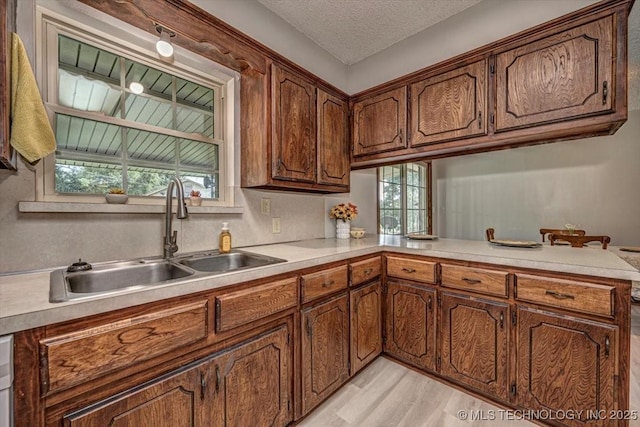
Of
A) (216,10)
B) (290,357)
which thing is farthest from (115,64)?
(290,357)

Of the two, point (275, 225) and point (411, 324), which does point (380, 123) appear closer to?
point (275, 225)

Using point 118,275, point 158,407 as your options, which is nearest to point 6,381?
point 158,407

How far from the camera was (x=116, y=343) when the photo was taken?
85 centimetres

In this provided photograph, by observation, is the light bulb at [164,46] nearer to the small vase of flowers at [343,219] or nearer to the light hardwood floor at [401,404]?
the small vase of flowers at [343,219]

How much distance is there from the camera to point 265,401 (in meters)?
1.28

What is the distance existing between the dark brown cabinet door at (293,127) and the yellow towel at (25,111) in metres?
1.07

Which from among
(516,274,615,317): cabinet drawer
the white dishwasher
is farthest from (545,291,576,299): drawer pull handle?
the white dishwasher

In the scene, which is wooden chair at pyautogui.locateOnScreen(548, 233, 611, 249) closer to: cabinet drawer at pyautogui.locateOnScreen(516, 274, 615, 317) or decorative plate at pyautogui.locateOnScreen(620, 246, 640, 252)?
decorative plate at pyautogui.locateOnScreen(620, 246, 640, 252)

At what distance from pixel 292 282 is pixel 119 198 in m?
1.01

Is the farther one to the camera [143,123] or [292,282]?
[143,123]

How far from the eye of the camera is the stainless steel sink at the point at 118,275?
116 centimetres

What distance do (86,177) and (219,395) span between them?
4.23ft

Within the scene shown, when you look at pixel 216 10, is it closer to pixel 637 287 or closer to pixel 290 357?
pixel 290 357

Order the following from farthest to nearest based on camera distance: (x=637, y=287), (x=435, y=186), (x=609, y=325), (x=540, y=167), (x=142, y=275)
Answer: (x=435, y=186), (x=540, y=167), (x=637, y=287), (x=142, y=275), (x=609, y=325)
